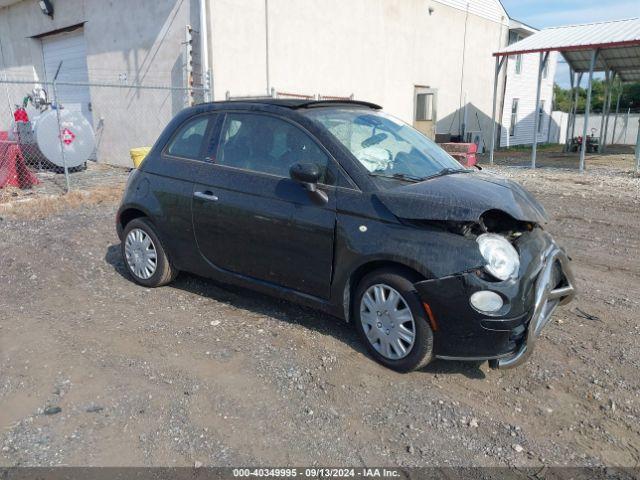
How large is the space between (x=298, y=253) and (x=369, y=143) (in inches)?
40.8

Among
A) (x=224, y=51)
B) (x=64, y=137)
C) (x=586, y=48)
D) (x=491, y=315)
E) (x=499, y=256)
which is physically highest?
(x=586, y=48)

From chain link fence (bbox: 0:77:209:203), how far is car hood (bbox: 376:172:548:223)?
850 cm

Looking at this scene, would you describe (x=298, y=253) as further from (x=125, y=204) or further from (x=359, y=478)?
(x=125, y=204)

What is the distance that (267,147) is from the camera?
4133 millimetres

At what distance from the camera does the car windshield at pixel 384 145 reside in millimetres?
3826

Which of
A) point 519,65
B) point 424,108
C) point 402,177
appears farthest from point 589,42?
point 402,177

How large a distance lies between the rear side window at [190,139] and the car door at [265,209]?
25 cm

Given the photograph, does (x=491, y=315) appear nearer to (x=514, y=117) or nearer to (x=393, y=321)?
(x=393, y=321)

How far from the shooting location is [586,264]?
581 centimetres

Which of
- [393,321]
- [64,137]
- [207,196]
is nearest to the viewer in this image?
[393,321]

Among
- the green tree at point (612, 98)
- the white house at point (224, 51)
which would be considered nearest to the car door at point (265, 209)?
the white house at point (224, 51)

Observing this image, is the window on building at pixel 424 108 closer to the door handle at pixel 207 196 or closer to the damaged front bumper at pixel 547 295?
the door handle at pixel 207 196

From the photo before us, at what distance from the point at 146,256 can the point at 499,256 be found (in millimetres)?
3373

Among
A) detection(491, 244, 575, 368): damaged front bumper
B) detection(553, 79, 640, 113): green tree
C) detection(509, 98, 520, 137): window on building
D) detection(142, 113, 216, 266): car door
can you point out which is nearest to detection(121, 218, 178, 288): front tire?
detection(142, 113, 216, 266): car door
